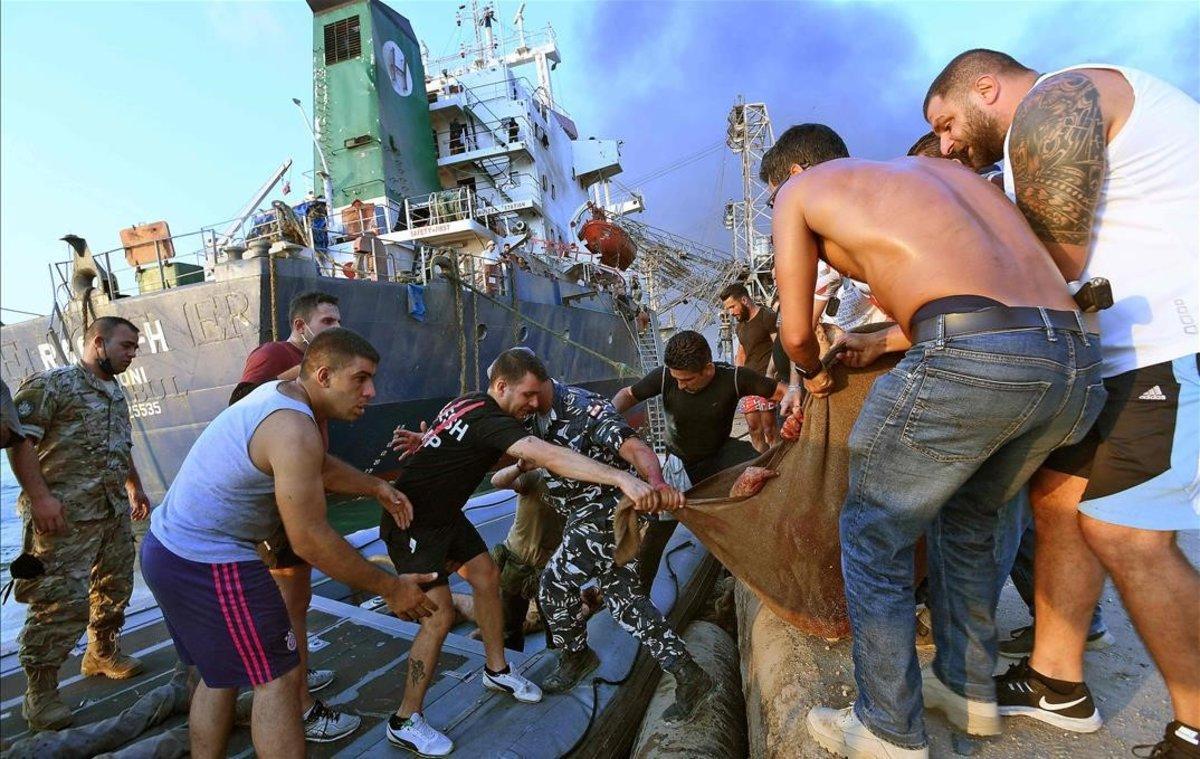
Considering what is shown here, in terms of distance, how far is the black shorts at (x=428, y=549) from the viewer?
103 inches

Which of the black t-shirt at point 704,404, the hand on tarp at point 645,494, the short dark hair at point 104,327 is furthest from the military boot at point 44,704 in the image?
the black t-shirt at point 704,404

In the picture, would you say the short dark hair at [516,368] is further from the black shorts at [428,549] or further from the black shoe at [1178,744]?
the black shoe at [1178,744]

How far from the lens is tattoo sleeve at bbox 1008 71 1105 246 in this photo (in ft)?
4.86

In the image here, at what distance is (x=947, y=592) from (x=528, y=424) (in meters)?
1.89

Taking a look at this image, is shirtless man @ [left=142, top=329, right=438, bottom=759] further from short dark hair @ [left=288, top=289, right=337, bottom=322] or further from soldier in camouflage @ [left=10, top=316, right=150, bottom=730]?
soldier in camouflage @ [left=10, top=316, right=150, bottom=730]

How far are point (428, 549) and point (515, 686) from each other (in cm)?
75

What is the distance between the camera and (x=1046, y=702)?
5.61 ft

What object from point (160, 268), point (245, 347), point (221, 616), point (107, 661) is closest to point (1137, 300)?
point (221, 616)

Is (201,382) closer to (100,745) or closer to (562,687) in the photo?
(100,745)

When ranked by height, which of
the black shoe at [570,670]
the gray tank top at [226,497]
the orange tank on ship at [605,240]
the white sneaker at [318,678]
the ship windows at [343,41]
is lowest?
the white sneaker at [318,678]

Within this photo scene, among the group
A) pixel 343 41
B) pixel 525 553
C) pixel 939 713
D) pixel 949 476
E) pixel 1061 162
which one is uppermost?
pixel 343 41

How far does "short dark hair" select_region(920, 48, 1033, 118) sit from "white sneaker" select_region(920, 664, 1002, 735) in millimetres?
1800

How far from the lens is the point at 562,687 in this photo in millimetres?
2730

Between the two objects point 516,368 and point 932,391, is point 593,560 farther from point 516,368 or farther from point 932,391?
point 932,391
